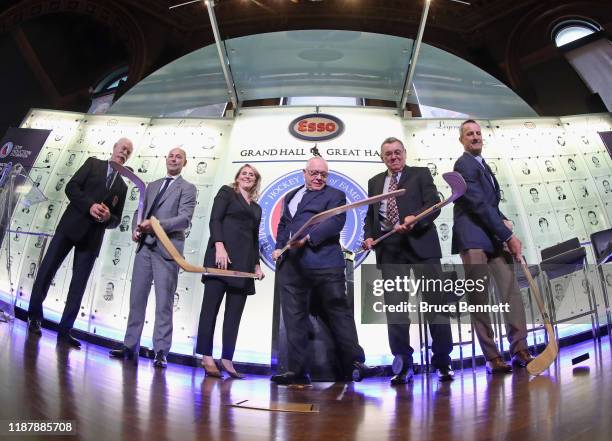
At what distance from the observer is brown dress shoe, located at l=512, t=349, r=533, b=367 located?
2.03 m

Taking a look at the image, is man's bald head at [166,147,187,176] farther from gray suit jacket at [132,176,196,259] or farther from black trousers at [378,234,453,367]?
black trousers at [378,234,453,367]

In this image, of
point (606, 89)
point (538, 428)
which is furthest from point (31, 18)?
point (606, 89)

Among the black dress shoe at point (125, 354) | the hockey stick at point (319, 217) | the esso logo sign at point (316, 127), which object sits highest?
the esso logo sign at point (316, 127)

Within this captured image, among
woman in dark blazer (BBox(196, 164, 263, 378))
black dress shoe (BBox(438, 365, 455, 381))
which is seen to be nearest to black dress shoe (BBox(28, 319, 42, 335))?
woman in dark blazer (BBox(196, 164, 263, 378))

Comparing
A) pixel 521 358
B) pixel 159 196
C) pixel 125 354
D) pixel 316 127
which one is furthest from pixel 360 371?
pixel 316 127

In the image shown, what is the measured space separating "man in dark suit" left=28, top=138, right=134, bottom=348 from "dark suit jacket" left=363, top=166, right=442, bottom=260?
147cm

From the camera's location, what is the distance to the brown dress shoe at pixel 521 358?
6.66ft

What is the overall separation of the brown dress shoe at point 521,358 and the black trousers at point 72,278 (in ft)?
6.98

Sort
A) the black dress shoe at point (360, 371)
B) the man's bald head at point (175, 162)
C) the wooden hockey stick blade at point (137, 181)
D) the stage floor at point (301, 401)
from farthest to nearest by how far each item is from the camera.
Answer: the man's bald head at point (175, 162) < the wooden hockey stick blade at point (137, 181) < the black dress shoe at point (360, 371) < the stage floor at point (301, 401)

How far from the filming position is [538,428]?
96 centimetres

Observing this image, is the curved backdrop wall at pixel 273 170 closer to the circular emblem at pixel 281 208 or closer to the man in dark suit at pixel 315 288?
the circular emblem at pixel 281 208

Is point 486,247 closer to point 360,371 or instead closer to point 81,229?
point 360,371

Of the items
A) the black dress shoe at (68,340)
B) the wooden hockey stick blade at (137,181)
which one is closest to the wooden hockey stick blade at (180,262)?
the wooden hockey stick blade at (137,181)

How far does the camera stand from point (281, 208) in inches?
124
